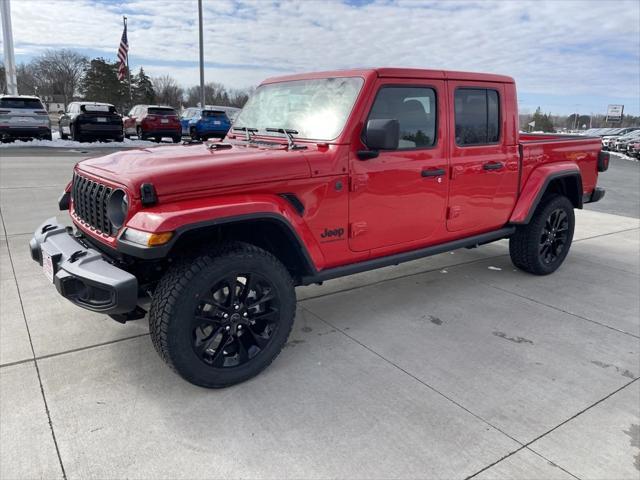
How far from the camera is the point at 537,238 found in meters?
4.76

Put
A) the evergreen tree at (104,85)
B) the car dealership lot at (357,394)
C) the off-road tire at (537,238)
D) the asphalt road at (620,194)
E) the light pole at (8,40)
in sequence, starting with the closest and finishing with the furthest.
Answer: the car dealership lot at (357,394) → the off-road tire at (537,238) → the asphalt road at (620,194) → the light pole at (8,40) → the evergreen tree at (104,85)

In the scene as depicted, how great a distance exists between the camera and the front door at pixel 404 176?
3.34 meters

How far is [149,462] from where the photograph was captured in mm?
2234

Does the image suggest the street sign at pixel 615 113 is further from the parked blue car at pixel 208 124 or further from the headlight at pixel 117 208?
the headlight at pixel 117 208

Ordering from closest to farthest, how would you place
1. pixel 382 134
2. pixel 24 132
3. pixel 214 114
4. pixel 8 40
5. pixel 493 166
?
pixel 382 134, pixel 493 166, pixel 24 132, pixel 214 114, pixel 8 40

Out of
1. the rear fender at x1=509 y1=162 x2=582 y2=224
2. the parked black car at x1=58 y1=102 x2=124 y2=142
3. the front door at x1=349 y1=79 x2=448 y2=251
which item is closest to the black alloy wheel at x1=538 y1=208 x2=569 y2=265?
the rear fender at x1=509 y1=162 x2=582 y2=224

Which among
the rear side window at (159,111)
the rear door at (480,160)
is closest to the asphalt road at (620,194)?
the rear door at (480,160)

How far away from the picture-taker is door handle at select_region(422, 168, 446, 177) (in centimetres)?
366

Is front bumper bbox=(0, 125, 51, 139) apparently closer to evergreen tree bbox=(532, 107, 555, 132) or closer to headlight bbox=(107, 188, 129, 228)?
headlight bbox=(107, 188, 129, 228)

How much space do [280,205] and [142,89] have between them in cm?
6129

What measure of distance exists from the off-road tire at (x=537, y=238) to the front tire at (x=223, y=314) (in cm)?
289

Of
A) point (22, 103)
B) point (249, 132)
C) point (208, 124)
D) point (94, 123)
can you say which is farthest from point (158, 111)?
point (249, 132)

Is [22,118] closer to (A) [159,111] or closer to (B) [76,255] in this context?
(A) [159,111]

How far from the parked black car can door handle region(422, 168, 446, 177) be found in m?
17.1
